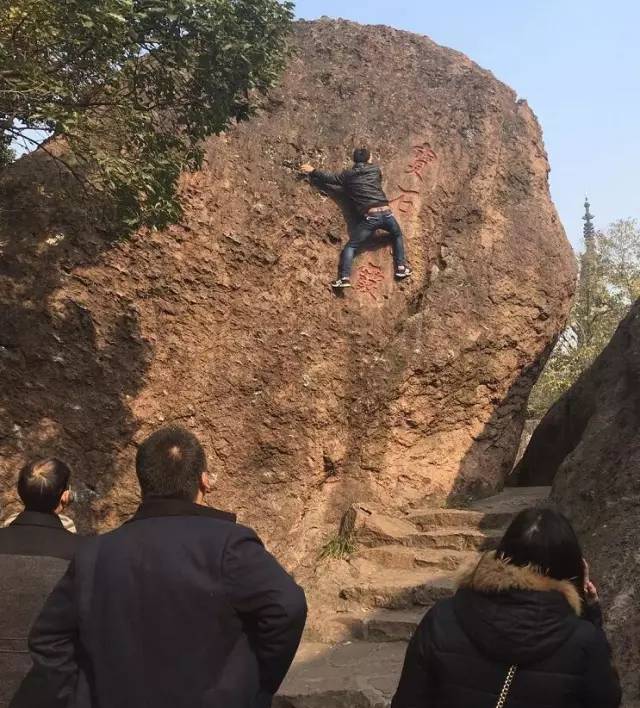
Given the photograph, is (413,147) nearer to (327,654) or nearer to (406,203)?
(406,203)

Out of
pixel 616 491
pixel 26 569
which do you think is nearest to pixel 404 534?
pixel 616 491

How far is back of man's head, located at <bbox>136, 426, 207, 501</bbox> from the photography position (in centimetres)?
221

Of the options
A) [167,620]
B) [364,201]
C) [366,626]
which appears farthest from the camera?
[364,201]

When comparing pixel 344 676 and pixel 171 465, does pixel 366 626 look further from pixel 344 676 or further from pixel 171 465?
pixel 171 465

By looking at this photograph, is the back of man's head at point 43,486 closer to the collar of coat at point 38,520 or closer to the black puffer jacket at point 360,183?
the collar of coat at point 38,520

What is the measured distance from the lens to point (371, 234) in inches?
357

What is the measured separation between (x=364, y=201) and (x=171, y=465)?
715cm

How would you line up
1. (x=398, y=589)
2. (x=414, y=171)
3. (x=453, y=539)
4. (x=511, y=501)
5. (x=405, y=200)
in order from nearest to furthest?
(x=398, y=589) < (x=453, y=539) < (x=511, y=501) < (x=405, y=200) < (x=414, y=171)

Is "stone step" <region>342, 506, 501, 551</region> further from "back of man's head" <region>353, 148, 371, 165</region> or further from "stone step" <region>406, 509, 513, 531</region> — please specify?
"back of man's head" <region>353, 148, 371, 165</region>

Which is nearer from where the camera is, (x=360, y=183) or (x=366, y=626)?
(x=366, y=626)

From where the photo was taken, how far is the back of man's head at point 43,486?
2807mm

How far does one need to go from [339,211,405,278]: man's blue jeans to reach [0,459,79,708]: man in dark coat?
20.6ft

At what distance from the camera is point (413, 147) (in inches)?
380

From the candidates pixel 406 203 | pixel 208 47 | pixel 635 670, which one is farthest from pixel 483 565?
pixel 406 203
